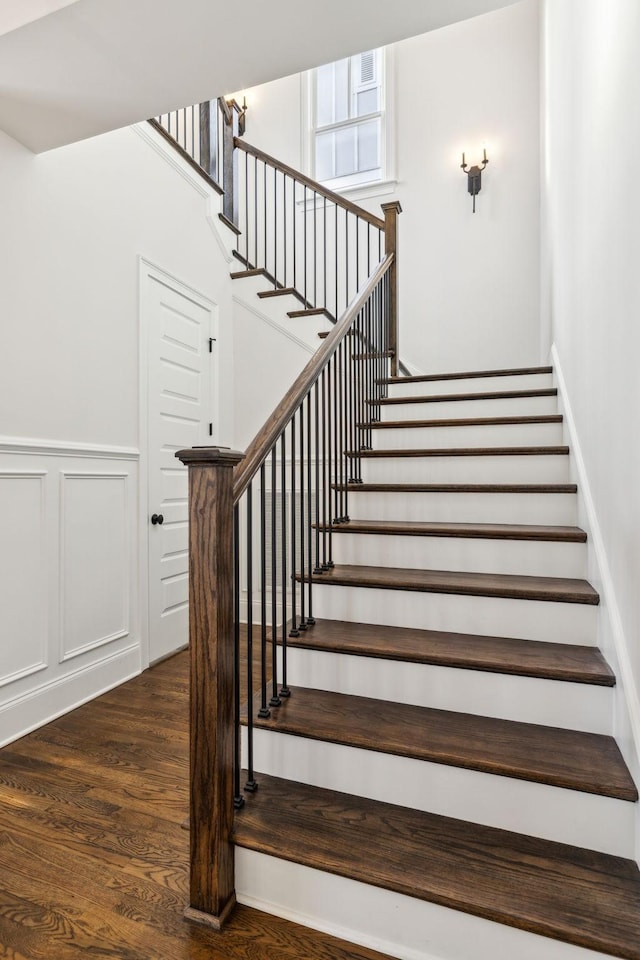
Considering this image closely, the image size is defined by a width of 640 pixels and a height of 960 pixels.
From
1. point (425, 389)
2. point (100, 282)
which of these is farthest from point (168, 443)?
point (425, 389)

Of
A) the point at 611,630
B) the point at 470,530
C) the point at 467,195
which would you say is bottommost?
the point at 611,630

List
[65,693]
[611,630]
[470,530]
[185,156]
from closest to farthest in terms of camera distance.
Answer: [611,630] < [470,530] < [65,693] < [185,156]

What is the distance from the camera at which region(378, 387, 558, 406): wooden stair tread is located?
2820 mm

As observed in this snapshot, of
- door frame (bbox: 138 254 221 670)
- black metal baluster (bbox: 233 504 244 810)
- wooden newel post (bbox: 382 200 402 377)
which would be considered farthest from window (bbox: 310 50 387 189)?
black metal baluster (bbox: 233 504 244 810)

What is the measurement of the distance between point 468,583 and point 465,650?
274mm

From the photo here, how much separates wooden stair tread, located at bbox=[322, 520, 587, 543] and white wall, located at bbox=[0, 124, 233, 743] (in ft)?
4.13

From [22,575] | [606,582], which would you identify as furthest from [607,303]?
[22,575]

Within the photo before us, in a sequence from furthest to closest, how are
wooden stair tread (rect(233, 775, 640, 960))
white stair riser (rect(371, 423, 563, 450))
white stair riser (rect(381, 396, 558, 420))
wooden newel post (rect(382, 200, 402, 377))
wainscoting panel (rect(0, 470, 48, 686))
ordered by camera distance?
wooden newel post (rect(382, 200, 402, 377)) < white stair riser (rect(381, 396, 558, 420)) < white stair riser (rect(371, 423, 563, 450)) < wainscoting panel (rect(0, 470, 48, 686)) < wooden stair tread (rect(233, 775, 640, 960))

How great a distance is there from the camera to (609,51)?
1.56 meters

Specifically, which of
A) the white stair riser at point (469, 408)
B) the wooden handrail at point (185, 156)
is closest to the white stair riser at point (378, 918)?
the white stair riser at point (469, 408)

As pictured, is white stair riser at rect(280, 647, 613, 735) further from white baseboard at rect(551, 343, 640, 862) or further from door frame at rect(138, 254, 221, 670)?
door frame at rect(138, 254, 221, 670)

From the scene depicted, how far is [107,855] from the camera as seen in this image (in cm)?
156

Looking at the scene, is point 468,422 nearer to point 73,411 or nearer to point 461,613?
point 461,613

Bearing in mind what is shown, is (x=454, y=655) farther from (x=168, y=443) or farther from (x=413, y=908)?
(x=168, y=443)
